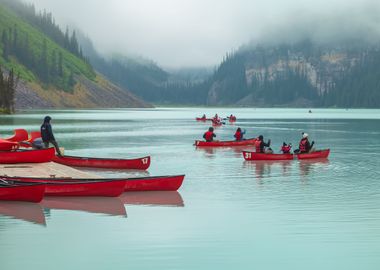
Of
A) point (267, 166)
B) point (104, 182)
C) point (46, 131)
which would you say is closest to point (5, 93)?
point (267, 166)

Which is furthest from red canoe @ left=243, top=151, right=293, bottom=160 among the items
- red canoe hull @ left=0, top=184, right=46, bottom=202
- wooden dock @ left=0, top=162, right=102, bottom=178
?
red canoe hull @ left=0, top=184, right=46, bottom=202

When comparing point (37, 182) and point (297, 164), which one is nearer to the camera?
point (37, 182)

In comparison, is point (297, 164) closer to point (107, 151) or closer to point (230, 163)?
point (230, 163)

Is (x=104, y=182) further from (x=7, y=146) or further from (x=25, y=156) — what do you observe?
(x=7, y=146)

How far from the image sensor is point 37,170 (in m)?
38.6

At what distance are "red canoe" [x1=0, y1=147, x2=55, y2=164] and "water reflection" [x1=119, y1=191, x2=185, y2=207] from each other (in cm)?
786

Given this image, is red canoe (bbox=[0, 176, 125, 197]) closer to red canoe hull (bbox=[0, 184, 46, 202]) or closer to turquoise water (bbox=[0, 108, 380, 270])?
turquoise water (bbox=[0, 108, 380, 270])

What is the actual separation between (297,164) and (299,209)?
80.6 ft

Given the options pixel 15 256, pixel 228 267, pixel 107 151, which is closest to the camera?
pixel 228 267

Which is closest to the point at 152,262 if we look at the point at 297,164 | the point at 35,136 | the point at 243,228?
the point at 243,228

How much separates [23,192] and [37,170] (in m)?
7.12

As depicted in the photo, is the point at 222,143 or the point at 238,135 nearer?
the point at 222,143

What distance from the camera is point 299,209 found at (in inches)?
1228

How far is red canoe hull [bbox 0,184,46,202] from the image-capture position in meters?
31.4
